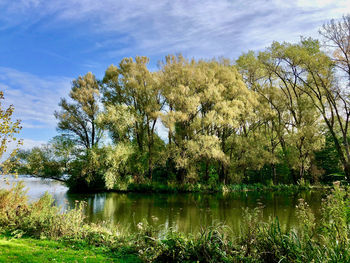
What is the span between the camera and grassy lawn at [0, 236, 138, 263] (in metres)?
4.92

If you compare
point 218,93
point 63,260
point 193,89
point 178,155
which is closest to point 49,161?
point 178,155

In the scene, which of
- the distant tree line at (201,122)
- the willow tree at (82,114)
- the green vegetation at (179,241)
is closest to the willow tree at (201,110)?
the distant tree line at (201,122)

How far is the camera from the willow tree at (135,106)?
26.0m

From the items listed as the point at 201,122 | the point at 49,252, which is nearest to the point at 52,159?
the point at 201,122

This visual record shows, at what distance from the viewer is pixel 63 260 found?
16.1 feet

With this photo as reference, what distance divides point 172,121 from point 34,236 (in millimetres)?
18242

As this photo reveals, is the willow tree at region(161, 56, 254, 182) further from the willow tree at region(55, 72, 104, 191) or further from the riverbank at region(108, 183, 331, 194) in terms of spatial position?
the willow tree at region(55, 72, 104, 191)

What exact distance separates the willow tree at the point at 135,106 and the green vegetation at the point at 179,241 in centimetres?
1865

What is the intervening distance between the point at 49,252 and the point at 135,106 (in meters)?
24.5

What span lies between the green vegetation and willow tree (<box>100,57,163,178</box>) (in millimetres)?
18651

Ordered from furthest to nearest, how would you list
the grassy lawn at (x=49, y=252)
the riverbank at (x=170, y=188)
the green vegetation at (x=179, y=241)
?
the riverbank at (x=170, y=188), the grassy lawn at (x=49, y=252), the green vegetation at (x=179, y=241)

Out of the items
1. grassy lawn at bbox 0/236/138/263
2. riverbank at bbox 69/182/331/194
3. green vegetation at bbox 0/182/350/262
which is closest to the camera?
green vegetation at bbox 0/182/350/262

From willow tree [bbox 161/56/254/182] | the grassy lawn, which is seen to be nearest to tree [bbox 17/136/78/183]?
willow tree [bbox 161/56/254/182]

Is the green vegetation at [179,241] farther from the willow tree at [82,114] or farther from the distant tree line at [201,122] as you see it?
the willow tree at [82,114]
